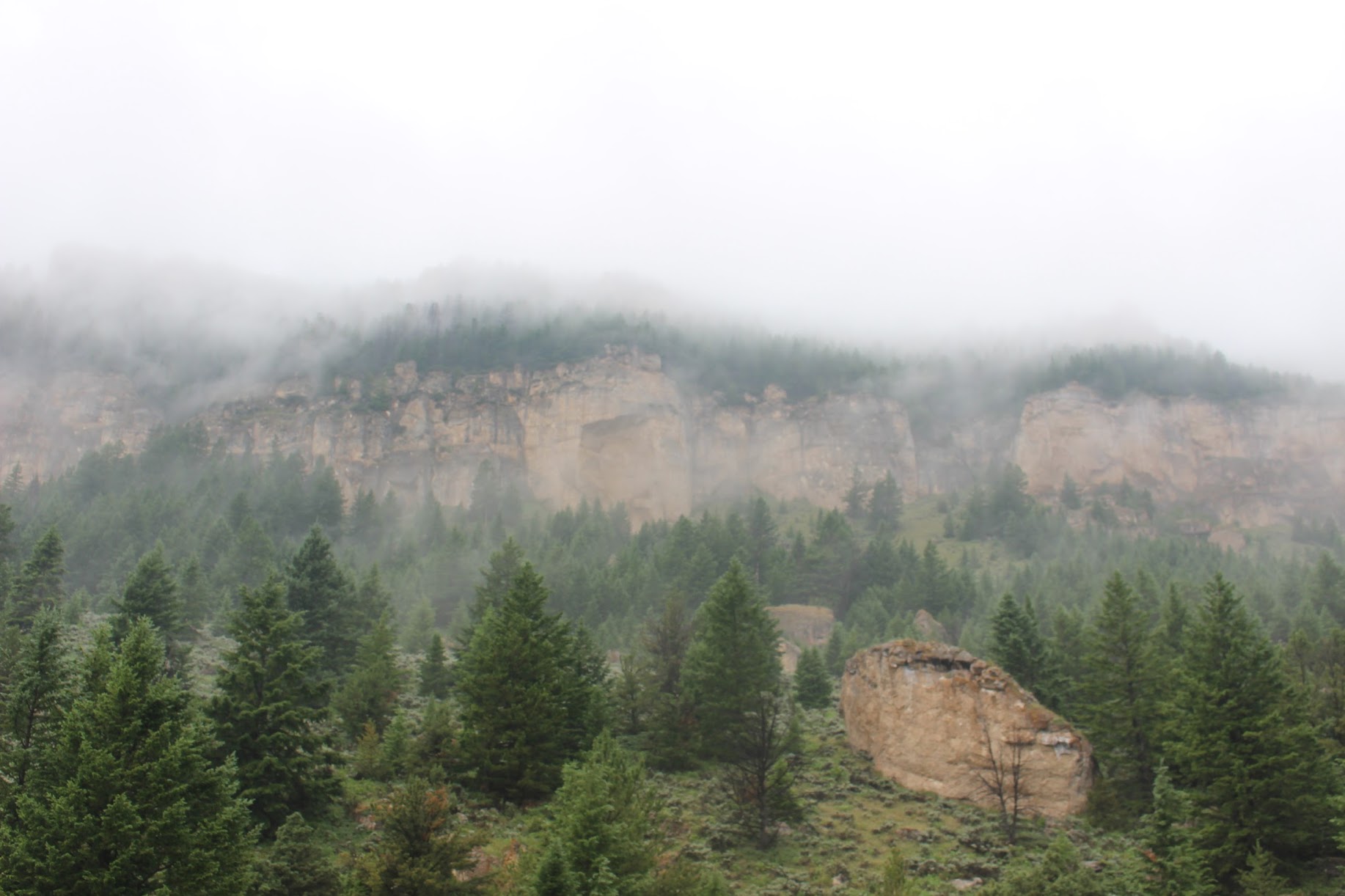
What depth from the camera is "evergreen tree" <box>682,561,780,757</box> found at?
39312mm

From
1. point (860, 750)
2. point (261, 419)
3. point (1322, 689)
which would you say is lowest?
point (860, 750)

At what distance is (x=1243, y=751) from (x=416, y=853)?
27.7 metres

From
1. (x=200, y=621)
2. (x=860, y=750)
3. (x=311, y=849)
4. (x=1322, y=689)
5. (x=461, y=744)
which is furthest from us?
(x=200, y=621)

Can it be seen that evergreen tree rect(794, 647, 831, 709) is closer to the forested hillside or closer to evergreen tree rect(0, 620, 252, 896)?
→ the forested hillside

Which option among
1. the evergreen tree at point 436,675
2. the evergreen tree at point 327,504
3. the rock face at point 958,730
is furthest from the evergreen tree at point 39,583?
the evergreen tree at point 327,504

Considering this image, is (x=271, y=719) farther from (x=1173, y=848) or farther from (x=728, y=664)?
(x=1173, y=848)

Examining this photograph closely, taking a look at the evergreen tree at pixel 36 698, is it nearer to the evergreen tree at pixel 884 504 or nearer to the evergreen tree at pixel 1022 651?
the evergreen tree at pixel 1022 651

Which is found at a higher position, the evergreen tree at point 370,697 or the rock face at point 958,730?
the evergreen tree at point 370,697

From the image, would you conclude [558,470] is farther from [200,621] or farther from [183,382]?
[200,621]

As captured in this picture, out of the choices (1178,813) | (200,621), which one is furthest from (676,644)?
(200,621)

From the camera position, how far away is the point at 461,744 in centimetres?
3108

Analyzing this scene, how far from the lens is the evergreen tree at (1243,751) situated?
2817 cm

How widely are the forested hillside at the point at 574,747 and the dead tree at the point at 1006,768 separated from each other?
66.8 inches

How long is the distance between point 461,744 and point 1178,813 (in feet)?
77.7
